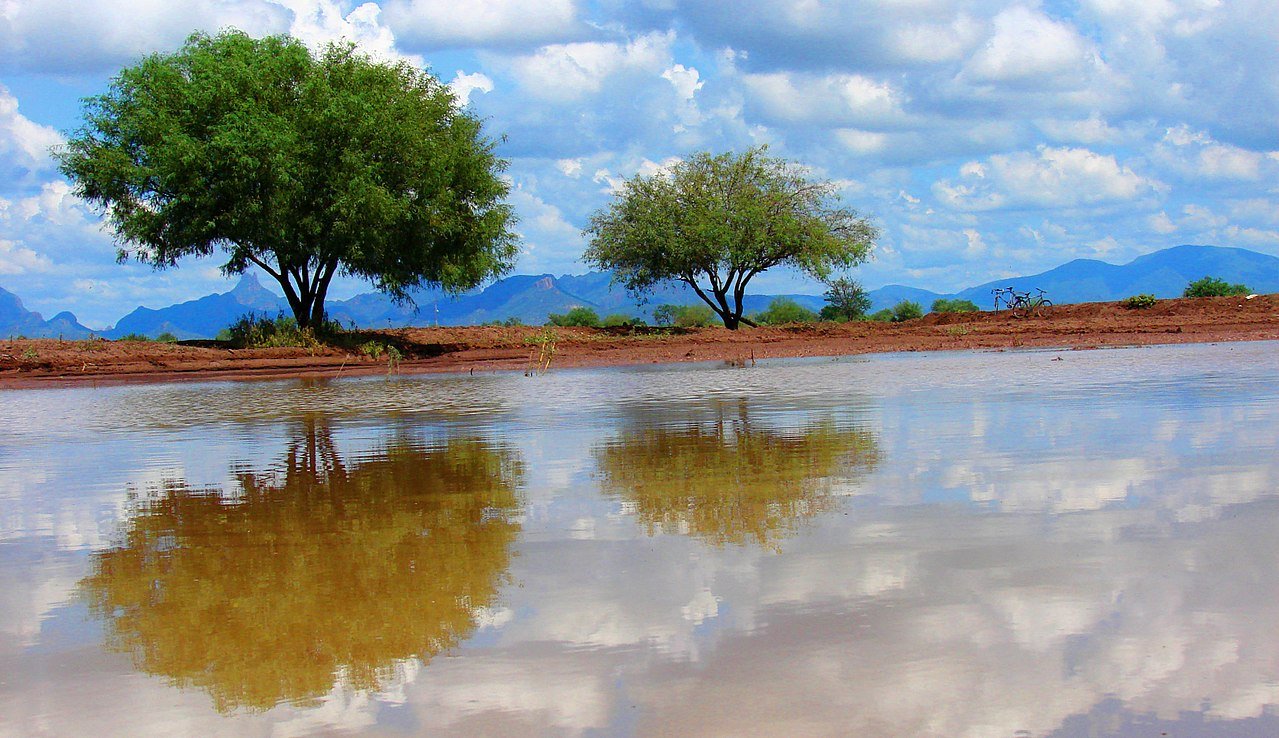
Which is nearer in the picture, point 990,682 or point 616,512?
point 990,682

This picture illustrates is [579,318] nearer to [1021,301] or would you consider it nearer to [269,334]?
[1021,301]

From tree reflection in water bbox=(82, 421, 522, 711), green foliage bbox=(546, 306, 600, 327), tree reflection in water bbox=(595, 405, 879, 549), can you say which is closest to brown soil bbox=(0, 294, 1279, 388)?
tree reflection in water bbox=(595, 405, 879, 549)

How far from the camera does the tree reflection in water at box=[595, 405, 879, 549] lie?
7.12m

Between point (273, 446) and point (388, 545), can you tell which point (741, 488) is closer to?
point (388, 545)

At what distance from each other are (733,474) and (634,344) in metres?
31.1

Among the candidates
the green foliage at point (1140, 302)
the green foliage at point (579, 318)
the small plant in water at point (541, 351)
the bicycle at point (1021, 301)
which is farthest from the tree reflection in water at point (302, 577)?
the green foliage at point (579, 318)

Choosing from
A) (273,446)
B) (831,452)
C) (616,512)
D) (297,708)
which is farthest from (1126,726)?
(273,446)

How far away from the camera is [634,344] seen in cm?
4025

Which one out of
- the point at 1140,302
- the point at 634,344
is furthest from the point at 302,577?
the point at 1140,302

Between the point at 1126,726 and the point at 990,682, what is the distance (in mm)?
512

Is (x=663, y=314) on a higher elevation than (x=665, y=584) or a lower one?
higher

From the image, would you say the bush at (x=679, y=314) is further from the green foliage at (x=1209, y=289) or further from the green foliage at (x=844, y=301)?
the green foliage at (x=1209, y=289)

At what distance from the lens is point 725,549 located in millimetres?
6281

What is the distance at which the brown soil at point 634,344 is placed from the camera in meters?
31.4
